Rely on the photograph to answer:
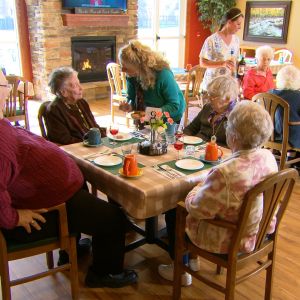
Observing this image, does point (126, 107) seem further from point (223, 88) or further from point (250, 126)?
point (250, 126)

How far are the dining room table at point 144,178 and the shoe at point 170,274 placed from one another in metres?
0.12

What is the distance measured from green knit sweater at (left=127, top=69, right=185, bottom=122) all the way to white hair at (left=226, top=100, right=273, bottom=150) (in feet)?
4.27

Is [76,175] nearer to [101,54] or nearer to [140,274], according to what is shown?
[140,274]

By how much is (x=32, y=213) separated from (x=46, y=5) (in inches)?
192

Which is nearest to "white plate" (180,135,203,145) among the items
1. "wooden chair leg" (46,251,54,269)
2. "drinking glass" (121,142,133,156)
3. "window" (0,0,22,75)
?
"drinking glass" (121,142,133,156)

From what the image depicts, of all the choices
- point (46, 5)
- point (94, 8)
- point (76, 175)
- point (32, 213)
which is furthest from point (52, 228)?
point (94, 8)

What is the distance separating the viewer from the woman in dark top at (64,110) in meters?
2.50

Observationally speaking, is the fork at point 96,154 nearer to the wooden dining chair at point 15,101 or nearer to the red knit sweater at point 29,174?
the red knit sweater at point 29,174

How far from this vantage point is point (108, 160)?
203cm

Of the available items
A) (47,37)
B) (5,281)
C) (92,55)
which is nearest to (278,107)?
(5,281)

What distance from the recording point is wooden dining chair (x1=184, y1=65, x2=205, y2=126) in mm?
4576

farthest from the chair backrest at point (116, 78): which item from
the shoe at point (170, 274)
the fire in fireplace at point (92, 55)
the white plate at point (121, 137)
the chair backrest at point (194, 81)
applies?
the shoe at point (170, 274)

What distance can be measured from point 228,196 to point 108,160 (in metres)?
0.76

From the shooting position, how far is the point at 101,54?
6.78 m
